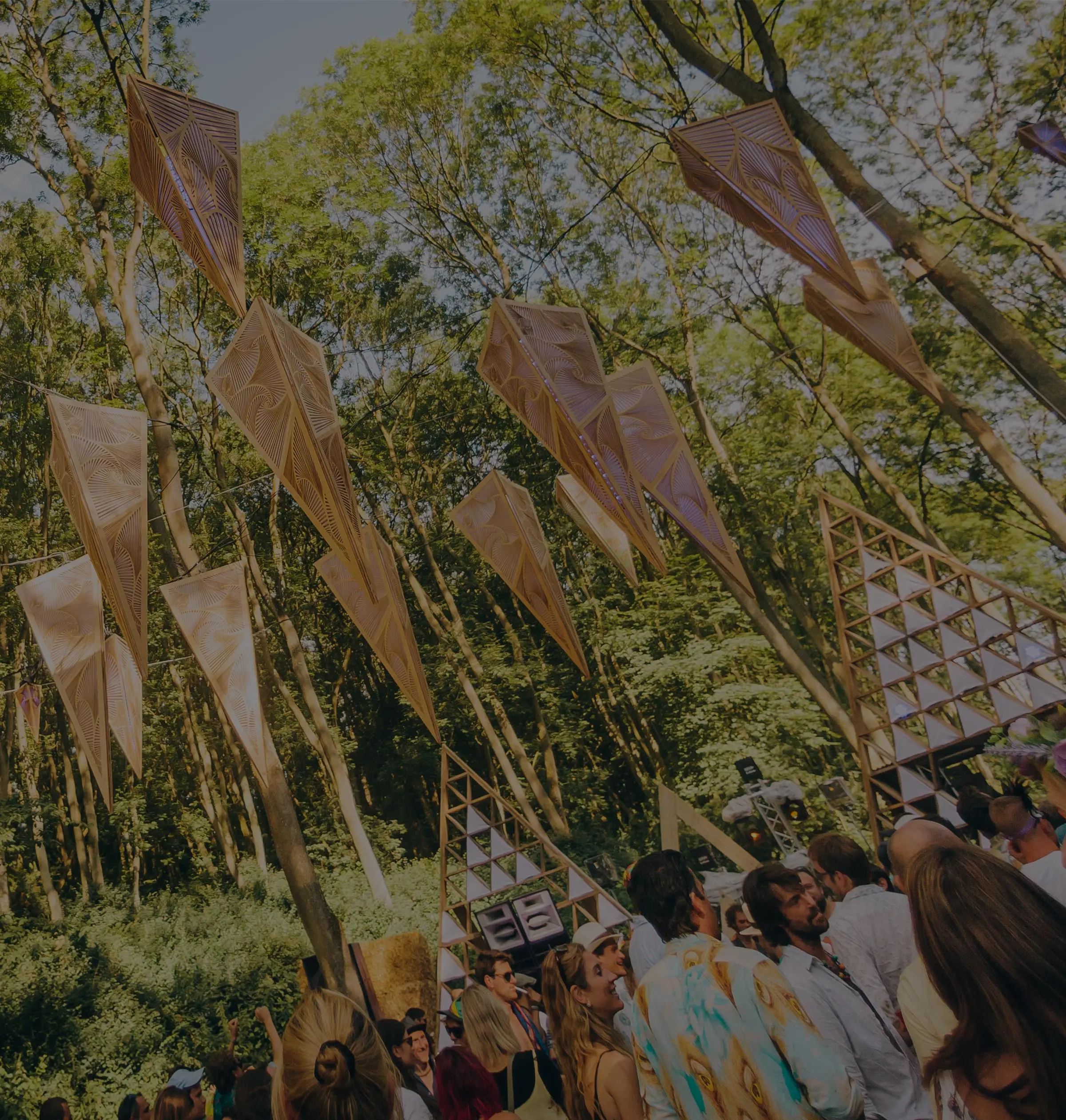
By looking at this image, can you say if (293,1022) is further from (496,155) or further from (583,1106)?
(496,155)

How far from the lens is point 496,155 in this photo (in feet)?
53.9

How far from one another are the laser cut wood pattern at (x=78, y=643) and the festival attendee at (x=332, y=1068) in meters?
5.24

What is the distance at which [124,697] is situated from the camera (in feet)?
26.7

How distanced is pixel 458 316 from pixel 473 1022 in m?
17.1

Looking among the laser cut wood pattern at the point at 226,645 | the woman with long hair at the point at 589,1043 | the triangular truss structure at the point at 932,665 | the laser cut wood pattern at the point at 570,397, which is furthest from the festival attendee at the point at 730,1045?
the triangular truss structure at the point at 932,665

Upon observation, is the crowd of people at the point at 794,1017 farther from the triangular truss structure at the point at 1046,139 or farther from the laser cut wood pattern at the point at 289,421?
the triangular truss structure at the point at 1046,139

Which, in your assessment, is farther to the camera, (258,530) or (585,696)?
(585,696)

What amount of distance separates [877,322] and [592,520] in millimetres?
3743

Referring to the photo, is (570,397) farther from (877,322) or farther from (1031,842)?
(1031,842)

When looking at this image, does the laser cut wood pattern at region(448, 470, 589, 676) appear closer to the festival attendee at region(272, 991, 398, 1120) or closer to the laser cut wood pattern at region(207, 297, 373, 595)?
the laser cut wood pattern at region(207, 297, 373, 595)

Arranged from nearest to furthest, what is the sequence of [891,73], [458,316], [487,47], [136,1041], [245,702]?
1. [245,702]
2. [136,1041]
3. [891,73]
4. [487,47]
5. [458,316]

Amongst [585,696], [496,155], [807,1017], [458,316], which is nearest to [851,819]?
[585,696]

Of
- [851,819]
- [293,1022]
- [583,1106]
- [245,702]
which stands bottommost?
[851,819]

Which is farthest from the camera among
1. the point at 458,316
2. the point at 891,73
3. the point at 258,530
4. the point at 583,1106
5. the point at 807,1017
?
the point at 258,530
